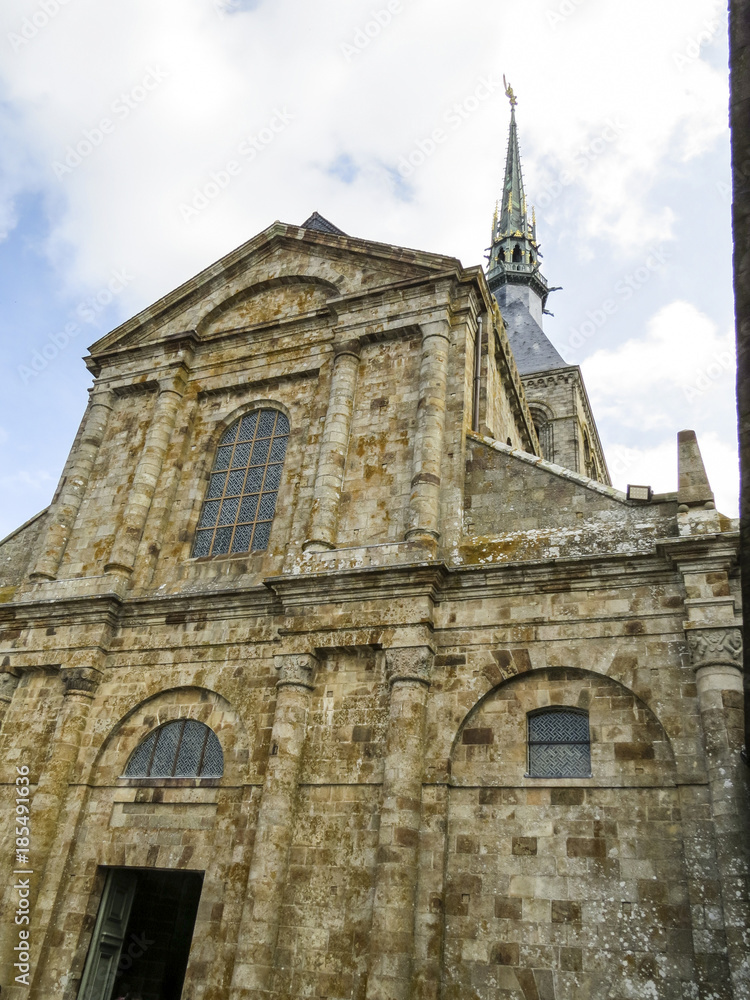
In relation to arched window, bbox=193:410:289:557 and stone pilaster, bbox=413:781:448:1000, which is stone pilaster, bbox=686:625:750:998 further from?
arched window, bbox=193:410:289:557

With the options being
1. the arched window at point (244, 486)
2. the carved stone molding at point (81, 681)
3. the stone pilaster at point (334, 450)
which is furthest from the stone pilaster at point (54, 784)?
the stone pilaster at point (334, 450)

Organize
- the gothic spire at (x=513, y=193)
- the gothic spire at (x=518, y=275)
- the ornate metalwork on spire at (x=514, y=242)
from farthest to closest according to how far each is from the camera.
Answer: the gothic spire at (x=513, y=193)
the ornate metalwork on spire at (x=514, y=242)
the gothic spire at (x=518, y=275)

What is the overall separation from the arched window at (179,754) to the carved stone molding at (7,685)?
262cm

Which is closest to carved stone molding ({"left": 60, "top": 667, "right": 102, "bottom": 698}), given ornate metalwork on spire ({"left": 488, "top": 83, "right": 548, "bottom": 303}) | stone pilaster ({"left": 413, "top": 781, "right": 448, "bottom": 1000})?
stone pilaster ({"left": 413, "top": 781, "right": 448, "bottom": 1000})

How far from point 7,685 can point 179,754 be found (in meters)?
3.48

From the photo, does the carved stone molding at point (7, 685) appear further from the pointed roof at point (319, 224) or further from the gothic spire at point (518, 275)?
the gothic spire at point (518, 275)

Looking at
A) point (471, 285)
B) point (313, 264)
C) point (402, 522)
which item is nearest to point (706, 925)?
point (402, 522)

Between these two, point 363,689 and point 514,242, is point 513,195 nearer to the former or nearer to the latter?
point 514,242

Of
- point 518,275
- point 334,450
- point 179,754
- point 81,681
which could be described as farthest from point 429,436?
point 518,275

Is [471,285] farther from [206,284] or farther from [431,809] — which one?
[431,809]

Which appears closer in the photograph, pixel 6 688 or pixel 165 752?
pixel 165 752

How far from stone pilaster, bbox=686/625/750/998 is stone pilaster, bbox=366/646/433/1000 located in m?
3.23

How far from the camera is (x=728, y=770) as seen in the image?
8500 mm

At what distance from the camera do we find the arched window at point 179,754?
456 inches
